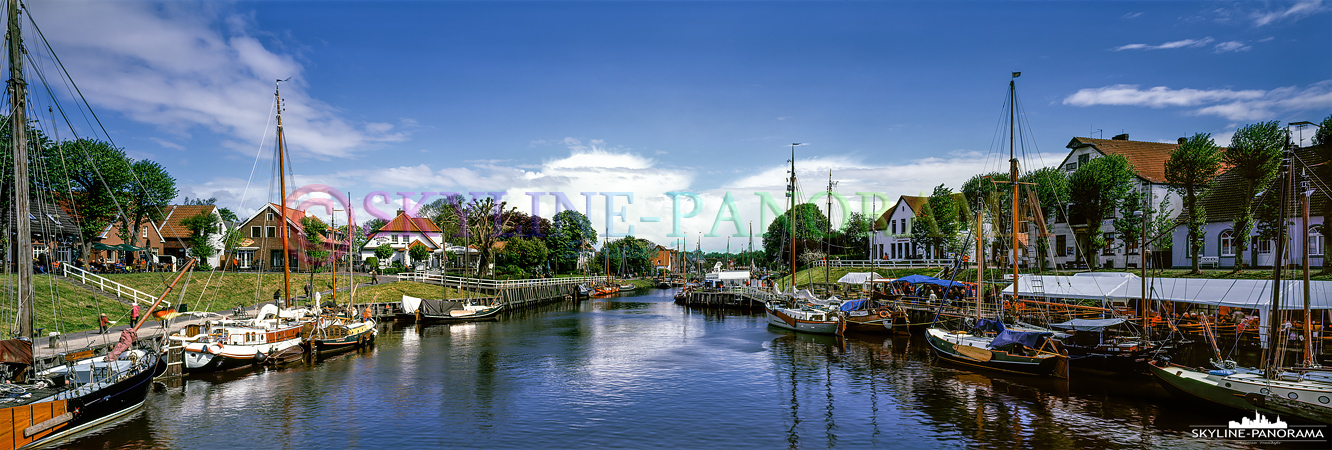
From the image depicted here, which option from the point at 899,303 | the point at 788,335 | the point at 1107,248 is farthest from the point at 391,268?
the point at 1107,248

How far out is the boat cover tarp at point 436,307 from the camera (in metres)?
55.6

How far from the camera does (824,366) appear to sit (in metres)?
34.3

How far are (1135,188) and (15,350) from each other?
6666cm

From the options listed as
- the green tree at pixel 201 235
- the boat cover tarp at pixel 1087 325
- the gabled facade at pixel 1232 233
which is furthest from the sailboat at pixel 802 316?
the green tree at pixel 201 235

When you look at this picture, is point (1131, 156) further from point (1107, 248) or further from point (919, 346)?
point (919, 346)

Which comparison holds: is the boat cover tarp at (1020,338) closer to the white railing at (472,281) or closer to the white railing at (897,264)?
the white railing at (897,264)

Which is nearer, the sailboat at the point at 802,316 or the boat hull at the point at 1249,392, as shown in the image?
the boat hull at the point at 1249,392

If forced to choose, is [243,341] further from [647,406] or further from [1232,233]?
[1232,233]

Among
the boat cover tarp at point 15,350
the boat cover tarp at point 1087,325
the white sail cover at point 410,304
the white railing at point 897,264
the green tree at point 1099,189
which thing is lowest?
the white sail cover at point 410,304

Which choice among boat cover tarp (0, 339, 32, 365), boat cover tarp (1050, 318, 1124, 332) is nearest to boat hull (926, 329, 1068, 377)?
boat cover tarp (1050, 318, 1124, 332)

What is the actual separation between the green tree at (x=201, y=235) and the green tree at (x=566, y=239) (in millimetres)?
43503

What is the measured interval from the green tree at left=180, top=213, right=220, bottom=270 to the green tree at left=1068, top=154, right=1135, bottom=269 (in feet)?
268

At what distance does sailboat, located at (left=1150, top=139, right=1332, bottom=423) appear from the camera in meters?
19.1

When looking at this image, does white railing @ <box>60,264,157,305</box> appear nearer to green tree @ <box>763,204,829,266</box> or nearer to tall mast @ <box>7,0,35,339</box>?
tall mast @ <box>7,0,35,339</box>
